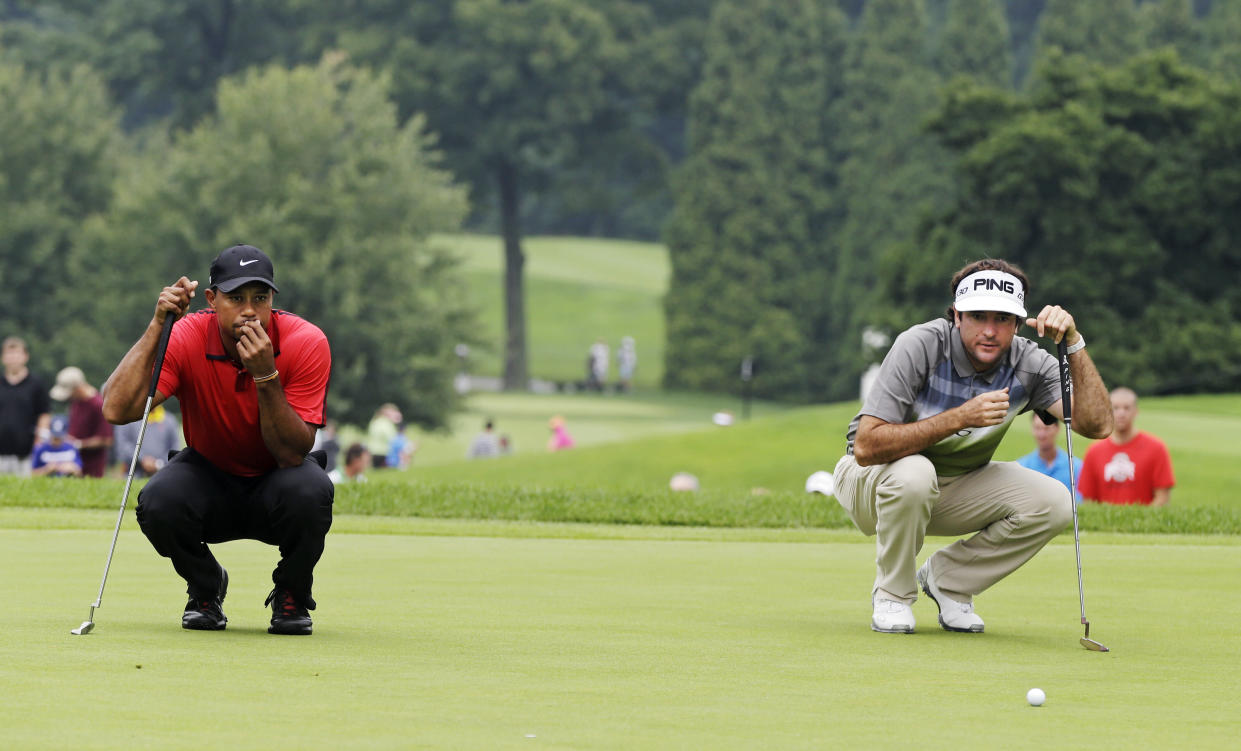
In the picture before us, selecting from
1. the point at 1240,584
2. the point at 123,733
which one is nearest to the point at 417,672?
the point at 123,733

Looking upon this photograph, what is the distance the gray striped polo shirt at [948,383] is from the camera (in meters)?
7.30

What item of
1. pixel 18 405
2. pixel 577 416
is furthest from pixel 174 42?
pixel 18 405

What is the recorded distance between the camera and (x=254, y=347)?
6.48 m

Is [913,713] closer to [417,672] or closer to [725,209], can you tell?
[417,672]

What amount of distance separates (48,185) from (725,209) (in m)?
23.3

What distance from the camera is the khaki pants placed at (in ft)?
24.1

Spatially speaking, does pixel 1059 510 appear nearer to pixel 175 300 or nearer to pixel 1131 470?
pixel 175 300

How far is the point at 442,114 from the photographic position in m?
59.4

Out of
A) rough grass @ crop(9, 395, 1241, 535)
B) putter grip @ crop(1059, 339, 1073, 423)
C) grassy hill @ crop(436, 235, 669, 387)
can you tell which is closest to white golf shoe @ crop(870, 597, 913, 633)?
putter grip @ crop(1059, 339, 1073, 423)

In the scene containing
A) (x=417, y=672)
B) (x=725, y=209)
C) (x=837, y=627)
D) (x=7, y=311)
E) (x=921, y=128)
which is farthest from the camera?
(x=725, y=209)

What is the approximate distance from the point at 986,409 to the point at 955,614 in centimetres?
82

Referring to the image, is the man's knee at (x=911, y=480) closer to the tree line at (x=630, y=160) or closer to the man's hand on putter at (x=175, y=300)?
the man's hand on putter at (x=175, y=300)

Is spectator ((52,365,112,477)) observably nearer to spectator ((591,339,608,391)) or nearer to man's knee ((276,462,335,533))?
man's knee ((276,462,335,533))

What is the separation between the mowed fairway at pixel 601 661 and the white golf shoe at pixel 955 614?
0.35 feet
